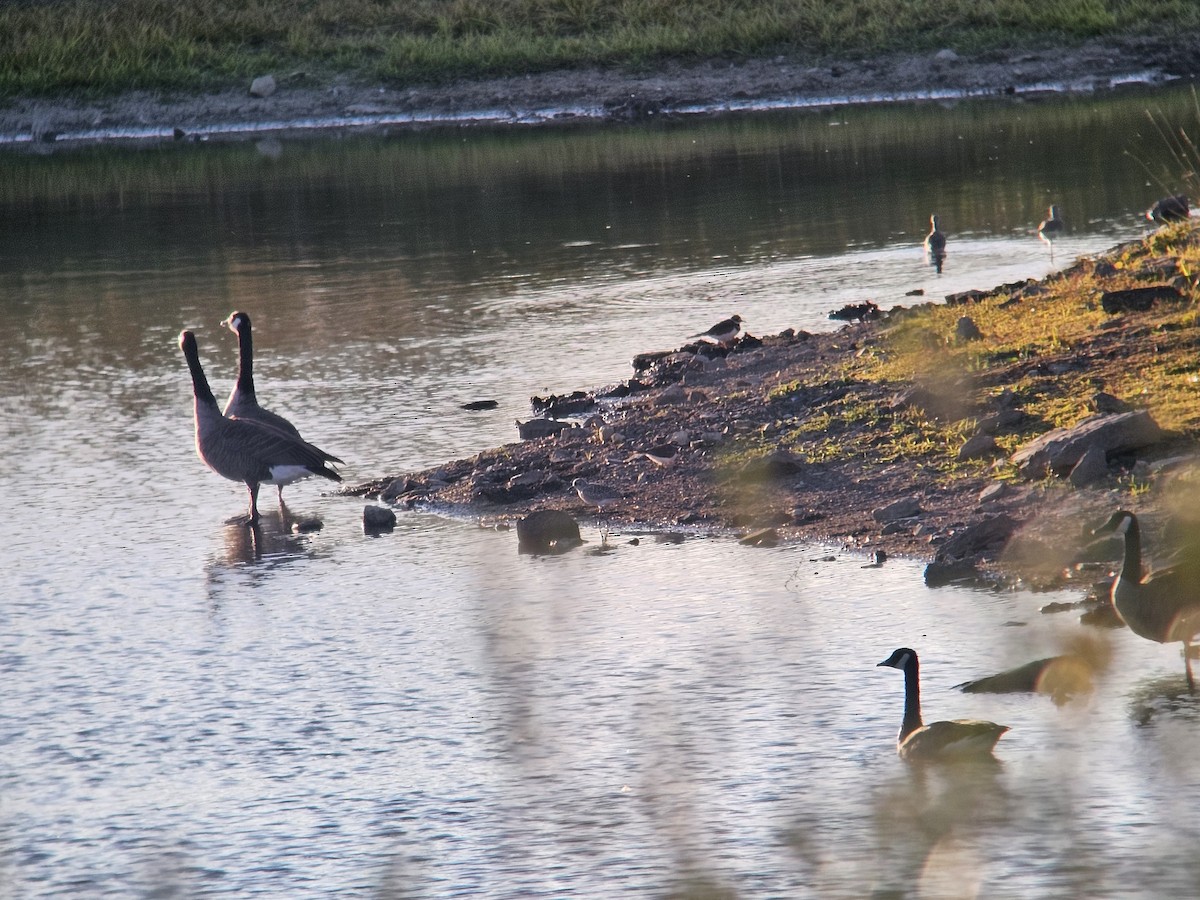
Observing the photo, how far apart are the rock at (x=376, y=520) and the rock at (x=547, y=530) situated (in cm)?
103

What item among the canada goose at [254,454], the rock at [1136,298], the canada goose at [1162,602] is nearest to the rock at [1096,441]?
the canada goose at [1162,602]

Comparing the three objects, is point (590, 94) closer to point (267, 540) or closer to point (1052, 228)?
point (1052, 228)

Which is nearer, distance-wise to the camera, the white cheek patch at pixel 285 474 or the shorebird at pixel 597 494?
the shorebird at pixel 597 494

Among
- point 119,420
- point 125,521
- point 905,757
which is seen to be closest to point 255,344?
point 119,420

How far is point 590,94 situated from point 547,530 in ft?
118

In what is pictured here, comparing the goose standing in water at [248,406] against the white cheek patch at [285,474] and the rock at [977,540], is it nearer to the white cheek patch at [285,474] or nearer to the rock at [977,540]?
the white cheek patch at [285,474]

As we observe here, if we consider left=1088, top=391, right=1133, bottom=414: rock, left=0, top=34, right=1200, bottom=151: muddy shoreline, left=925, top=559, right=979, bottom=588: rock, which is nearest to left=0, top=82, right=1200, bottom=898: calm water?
left=925, top=559, right=979, bottom=588: rock

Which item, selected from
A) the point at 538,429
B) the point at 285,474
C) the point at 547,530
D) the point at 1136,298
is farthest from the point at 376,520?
the point at 1136,298

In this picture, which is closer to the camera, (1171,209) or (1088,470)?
(1088,470)

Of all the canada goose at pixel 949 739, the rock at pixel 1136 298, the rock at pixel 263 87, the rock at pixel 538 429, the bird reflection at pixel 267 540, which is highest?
the rock at pixel 263 87

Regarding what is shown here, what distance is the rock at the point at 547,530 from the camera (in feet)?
36.6

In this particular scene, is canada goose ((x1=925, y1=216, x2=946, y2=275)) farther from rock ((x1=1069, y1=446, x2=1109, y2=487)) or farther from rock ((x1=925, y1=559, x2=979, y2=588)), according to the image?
rock ((x1=925, y1=559, x2=979, y2=588))

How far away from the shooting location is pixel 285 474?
12281 millimetres

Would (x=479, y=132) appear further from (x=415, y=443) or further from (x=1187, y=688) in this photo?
(x=1187, y=688)
